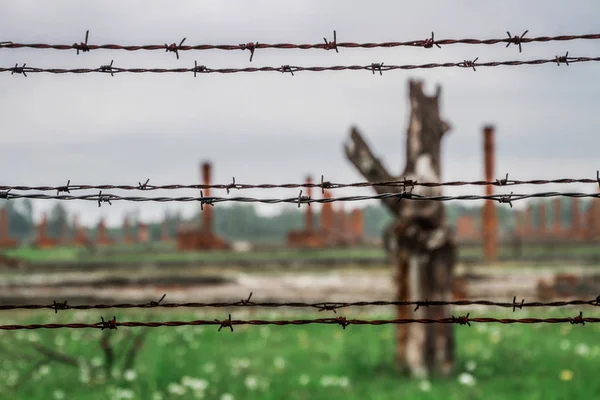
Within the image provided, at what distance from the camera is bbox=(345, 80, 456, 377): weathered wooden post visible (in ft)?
23.8

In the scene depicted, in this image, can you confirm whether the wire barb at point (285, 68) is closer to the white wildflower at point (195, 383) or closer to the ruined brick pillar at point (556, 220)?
the white wildflower at point (195, 383)

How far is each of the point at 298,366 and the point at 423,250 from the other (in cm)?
180

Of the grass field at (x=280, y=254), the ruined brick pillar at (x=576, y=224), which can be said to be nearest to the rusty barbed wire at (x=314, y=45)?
the grass field at (x=280, y=254)

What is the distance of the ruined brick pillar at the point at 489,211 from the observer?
20.5 meters

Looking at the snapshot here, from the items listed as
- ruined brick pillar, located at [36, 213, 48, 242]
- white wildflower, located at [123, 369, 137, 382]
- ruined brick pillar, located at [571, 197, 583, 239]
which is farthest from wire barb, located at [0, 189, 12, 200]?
ruined brick pillar, located at [36, 213, 48, 242]

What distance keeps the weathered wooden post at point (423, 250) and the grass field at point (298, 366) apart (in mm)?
260

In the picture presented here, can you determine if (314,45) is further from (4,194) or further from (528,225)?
(528,225)

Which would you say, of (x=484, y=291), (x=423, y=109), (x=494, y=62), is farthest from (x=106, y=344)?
(x=484, y=291)

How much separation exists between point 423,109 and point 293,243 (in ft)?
82.5

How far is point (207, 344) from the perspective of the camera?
374 inches

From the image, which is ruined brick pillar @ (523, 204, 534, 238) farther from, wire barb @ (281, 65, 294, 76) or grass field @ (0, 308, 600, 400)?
wire barb @ (281, 65, 294, 76)

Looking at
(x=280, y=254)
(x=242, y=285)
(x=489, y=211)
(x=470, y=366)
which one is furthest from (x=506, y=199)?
(x=280, y=254)

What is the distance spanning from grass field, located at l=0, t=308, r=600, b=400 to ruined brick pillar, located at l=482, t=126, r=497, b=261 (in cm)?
1028

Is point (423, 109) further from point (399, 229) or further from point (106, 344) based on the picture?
point (106, 344)
